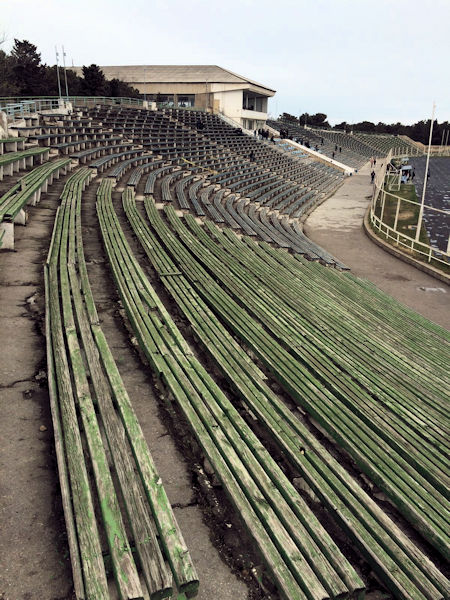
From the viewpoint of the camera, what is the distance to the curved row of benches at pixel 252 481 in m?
3.14

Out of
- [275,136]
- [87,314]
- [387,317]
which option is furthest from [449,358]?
[275,136]

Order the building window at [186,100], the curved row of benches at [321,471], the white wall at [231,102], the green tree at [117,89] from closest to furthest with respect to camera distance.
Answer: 1. the curved row of benches at [321,471]
2. the green tree at [117,89]
3. the white wall at [231,102]
4. the building window at [186,100]

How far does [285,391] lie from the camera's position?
5.83 meters

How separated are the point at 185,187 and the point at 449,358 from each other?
605 inches

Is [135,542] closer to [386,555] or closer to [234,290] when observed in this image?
[386,555]

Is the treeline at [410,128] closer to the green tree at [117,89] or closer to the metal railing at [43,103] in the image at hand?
the green tree at [117,89]

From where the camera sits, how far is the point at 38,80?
3609cm

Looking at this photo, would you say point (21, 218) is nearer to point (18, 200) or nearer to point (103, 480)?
point (18, 200)

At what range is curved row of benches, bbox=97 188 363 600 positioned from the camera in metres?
3.14

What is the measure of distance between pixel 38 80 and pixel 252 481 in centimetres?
4030

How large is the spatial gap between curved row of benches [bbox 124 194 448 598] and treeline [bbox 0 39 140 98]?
116 ft

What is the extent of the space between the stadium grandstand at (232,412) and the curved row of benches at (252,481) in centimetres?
1

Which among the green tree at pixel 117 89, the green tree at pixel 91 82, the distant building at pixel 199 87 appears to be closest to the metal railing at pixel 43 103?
the green tree at pixel 91 82

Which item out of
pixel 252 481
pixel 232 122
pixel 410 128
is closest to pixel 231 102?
pixel 232 122
